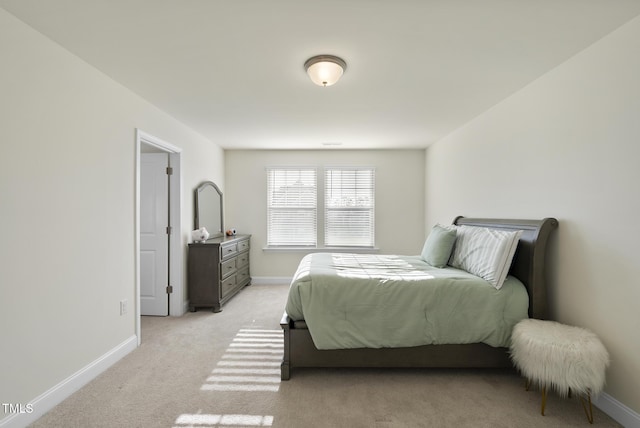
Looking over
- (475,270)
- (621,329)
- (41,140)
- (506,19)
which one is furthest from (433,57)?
(41,140)

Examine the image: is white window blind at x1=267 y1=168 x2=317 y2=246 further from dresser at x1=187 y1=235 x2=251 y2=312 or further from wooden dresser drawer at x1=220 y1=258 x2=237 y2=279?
dresser at x1=187 y1=235 x2=251 y2=312

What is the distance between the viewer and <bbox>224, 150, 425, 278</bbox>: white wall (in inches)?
220

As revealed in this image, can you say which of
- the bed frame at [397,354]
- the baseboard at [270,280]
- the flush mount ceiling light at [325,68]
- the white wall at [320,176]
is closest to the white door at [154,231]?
the white wall at [320,176]

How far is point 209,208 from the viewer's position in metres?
4.80

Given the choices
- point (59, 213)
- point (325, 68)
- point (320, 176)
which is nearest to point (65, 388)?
point (59, 213)

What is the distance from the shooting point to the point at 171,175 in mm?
3939

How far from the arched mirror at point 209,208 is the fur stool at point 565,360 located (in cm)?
393

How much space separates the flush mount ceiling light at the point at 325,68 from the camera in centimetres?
228

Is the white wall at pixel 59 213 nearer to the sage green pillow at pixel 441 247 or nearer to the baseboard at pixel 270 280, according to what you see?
the baseboard at pixel 270 280

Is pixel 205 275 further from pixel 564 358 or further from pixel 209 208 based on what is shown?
pixel 564 358

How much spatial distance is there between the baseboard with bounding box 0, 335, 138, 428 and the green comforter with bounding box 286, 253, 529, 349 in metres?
1.58

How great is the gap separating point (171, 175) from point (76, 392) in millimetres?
2447

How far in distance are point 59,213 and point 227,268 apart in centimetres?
241

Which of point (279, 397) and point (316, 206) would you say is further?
point (316, 206)
